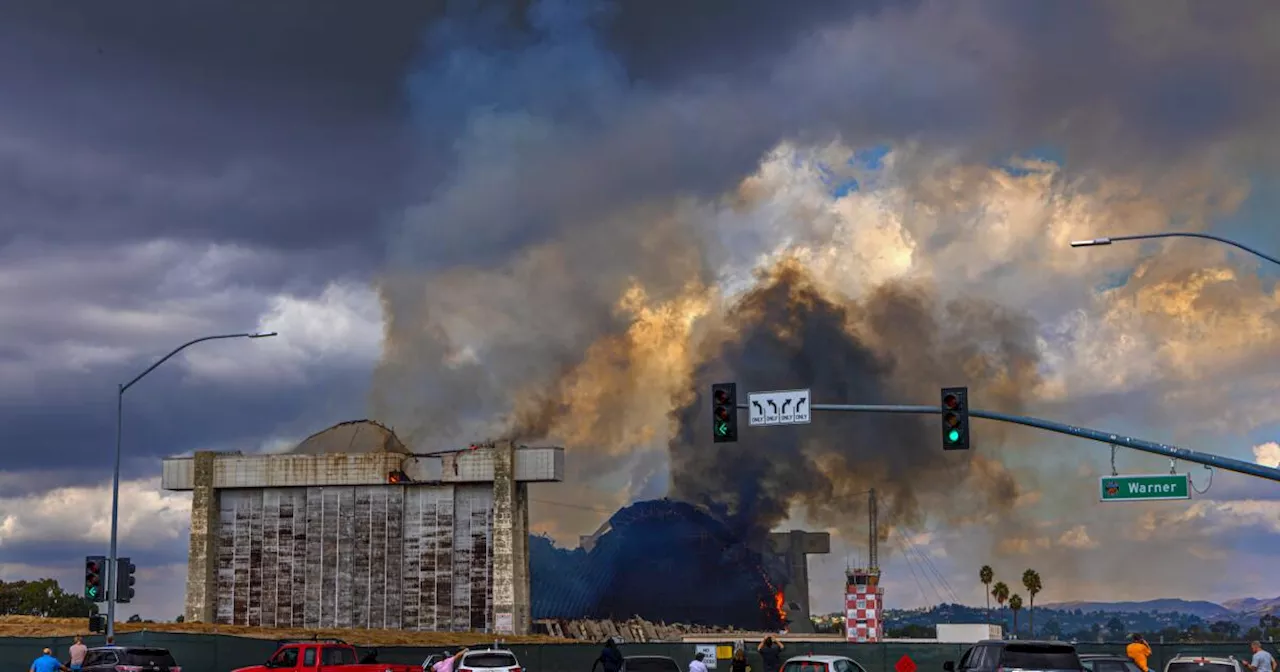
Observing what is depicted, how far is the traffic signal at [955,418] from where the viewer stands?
1507 inches

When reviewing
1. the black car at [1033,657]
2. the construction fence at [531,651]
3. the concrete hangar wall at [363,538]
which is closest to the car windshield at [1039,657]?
the black car at [1033,657]

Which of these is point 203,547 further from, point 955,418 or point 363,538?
point 955,418

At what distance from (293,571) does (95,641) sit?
35.0 meters

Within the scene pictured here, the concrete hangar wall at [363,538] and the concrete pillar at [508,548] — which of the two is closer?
the concrete pillar at [508,548]

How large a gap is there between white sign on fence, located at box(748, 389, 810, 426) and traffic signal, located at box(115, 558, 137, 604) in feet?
76.8

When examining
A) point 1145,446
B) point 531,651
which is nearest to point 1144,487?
point 1145,446

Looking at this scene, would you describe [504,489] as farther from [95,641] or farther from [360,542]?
[95,641]

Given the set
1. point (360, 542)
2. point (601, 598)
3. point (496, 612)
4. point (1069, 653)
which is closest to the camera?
point (1069, 653)

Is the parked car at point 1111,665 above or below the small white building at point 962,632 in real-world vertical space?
above

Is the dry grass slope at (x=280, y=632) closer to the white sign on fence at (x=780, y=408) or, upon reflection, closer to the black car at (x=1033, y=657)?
the white sign on fence at (x=780, y=408)

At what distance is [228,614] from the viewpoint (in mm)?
90312

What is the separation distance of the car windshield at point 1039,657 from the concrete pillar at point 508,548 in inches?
2102

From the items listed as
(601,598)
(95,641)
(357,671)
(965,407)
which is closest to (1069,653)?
(965,407)

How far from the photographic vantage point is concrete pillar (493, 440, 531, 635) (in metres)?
Answer: 83.7
